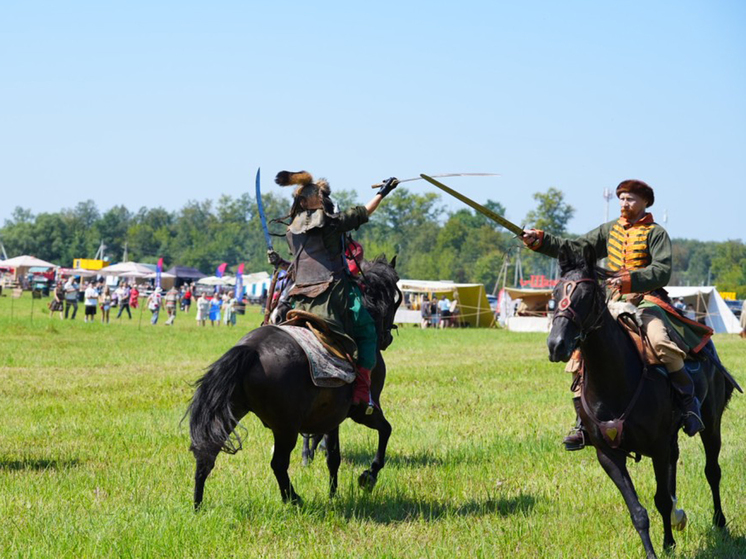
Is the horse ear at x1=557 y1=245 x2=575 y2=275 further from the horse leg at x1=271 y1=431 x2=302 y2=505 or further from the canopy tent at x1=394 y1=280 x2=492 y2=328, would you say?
the canopy tent at x1=394 y1=280 x2=492 y2=328

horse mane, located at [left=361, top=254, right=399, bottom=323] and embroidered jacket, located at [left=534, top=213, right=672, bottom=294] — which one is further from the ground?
embroidered jacket, located at [left=534, top=213, right=672, bottom=294]

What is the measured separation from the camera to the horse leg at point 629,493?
5.84 m

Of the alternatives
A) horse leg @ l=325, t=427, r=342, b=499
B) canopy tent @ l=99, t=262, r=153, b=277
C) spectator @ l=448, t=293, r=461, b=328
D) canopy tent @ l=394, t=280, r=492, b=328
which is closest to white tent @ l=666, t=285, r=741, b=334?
canopy tent @ l=394, t=280, r=492, b=328

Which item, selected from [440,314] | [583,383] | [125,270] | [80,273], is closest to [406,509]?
[583,383]

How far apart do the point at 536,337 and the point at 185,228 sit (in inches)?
5749

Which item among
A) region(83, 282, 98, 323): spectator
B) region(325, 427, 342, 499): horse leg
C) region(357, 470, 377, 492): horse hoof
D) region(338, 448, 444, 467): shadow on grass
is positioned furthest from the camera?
region(83, 282, 98, 323): spectator

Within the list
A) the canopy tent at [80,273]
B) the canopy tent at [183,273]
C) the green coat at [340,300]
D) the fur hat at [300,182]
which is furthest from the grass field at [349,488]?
the canopy tent at [183,273]

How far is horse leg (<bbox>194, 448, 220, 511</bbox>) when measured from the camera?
21.8 ft

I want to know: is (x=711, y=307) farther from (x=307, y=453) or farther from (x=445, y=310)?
(x=307, y=453)

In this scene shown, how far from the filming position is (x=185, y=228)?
578ft

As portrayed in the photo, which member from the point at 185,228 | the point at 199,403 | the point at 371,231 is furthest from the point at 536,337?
the point at 185,228

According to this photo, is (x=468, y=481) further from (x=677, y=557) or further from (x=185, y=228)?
(x=185, y=228)

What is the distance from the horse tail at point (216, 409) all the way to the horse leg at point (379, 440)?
5.36ft

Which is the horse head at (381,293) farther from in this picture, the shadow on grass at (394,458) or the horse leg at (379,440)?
the shadow on grass at (394,458)
